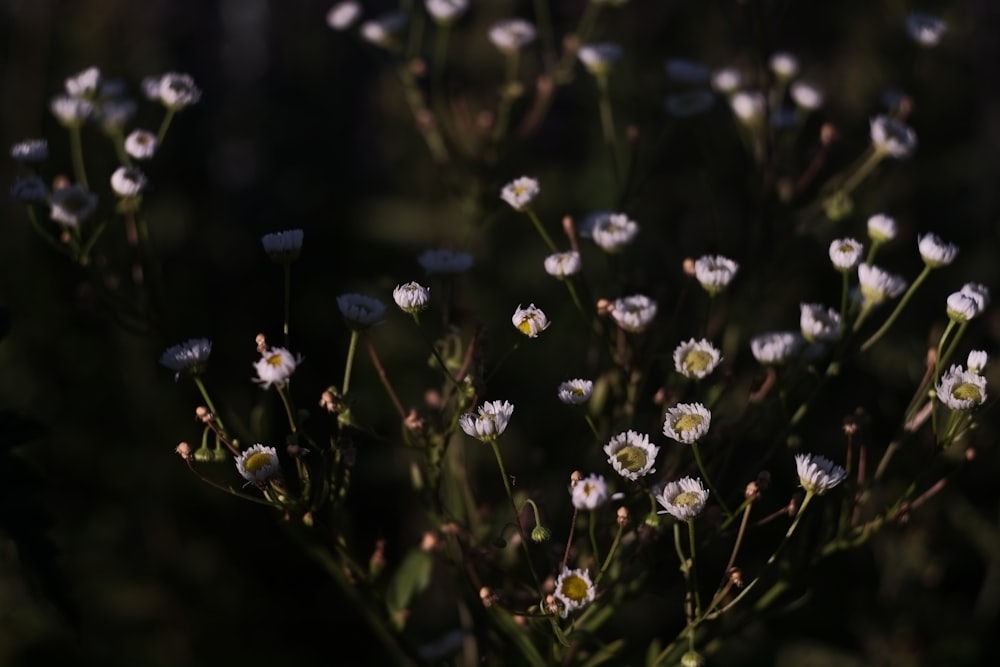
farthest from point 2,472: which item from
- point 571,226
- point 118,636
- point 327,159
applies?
point 327,159

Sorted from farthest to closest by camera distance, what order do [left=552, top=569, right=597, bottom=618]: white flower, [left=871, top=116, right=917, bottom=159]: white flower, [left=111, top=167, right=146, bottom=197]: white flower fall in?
[left=871, top=116, right=917, bottom=159]: white flower → [left=111, top=167, right=146, bottom=197]: white flower → [left=552, top=569, right=597, bottom=618]: white flower

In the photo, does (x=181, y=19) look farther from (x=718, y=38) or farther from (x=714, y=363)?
(x=714, y=363)

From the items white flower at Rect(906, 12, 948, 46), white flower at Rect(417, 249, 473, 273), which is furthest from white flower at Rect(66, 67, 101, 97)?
white flower at Rect(906, 12, 948, 46)

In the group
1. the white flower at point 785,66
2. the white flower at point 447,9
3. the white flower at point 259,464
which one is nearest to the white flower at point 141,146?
the white flower at point 259,464

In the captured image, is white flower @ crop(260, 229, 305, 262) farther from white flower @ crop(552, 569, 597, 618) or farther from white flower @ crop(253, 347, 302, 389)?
white flower @ crop(552, 569, 597, 618)

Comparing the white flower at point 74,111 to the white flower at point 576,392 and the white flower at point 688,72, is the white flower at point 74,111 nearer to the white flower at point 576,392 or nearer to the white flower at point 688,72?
the white flower at point 576,392
